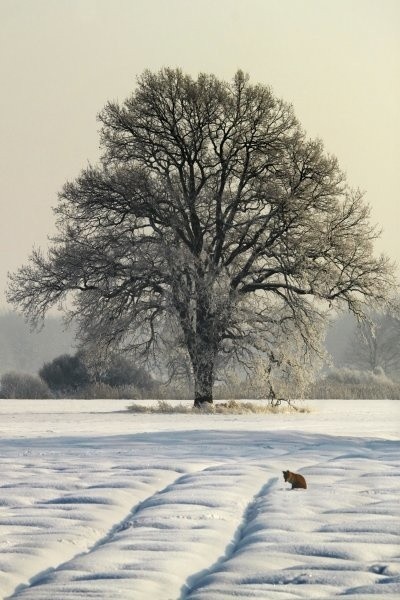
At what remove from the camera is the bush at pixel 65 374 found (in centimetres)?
4606

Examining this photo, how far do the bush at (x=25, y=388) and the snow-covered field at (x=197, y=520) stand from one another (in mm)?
28887

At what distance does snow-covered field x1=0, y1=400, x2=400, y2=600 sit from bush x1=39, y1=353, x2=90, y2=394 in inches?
1195

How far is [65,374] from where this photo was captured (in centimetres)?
4697

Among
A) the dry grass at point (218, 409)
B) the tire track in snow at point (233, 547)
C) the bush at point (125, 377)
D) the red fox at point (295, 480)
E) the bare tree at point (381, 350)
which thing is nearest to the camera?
the tire track in snow at point (233, 547)

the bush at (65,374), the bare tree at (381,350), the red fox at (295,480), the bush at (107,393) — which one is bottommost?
the red fox at (295,480)

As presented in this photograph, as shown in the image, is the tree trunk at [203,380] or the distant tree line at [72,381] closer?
the tree trunk at [203,380]

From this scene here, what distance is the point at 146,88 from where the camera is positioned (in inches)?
1222

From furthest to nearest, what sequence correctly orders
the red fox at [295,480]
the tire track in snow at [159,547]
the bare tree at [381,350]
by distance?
the bare tree at [381,350] → the red fox at [295,480] → the tire track in snow at [159,547]

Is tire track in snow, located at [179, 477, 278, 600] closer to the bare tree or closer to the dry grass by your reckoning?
the dry grass

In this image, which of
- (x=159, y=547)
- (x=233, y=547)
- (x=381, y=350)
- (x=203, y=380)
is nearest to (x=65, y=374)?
(x=203, y=380)

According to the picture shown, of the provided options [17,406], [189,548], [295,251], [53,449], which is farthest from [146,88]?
[189,548]

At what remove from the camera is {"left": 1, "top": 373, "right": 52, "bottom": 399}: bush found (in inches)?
1746

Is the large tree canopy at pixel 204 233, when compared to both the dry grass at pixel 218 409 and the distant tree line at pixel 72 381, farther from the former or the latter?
the distant tree line at pixel 72 381

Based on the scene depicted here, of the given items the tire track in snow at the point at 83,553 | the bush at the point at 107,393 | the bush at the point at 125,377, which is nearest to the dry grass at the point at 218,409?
the bush at the point at 107,393
